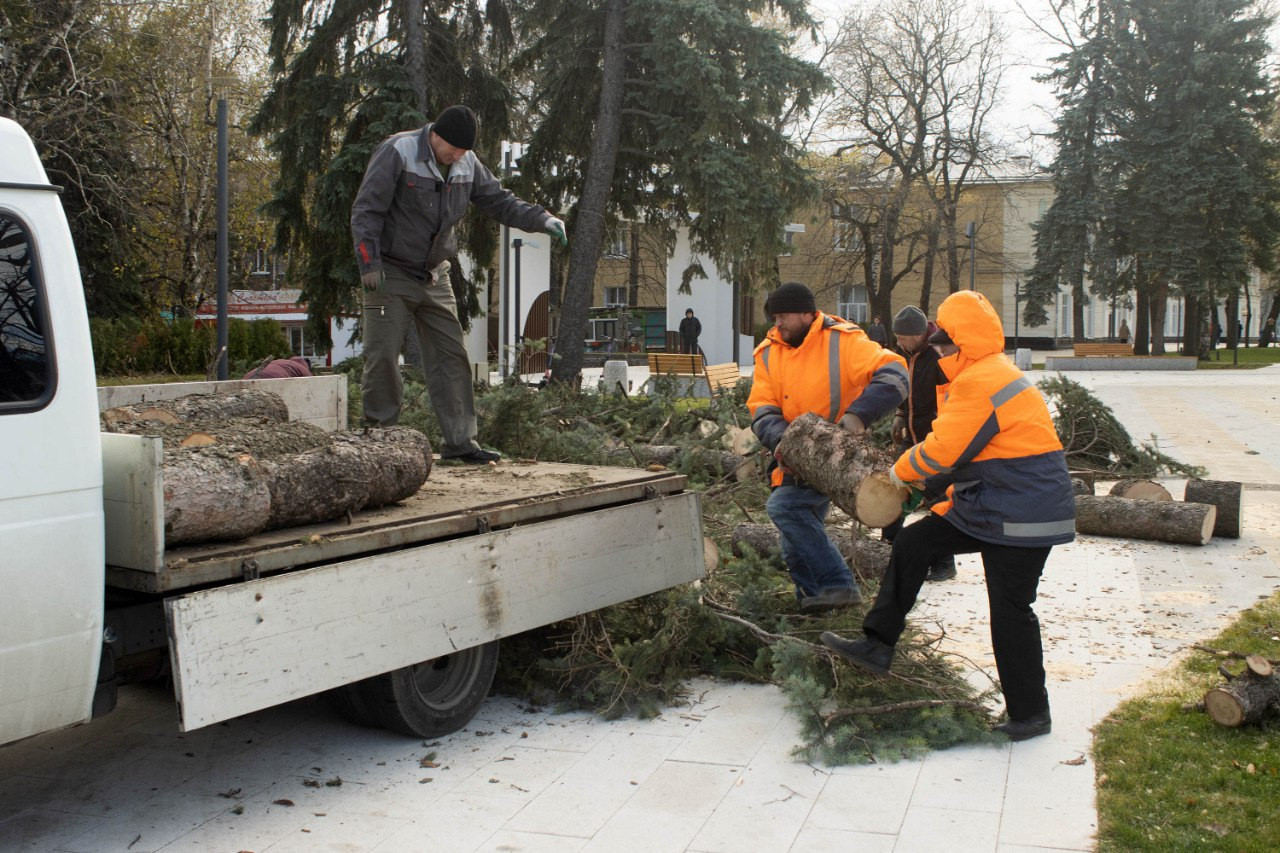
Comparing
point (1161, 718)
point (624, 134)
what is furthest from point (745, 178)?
point (1161, 718)

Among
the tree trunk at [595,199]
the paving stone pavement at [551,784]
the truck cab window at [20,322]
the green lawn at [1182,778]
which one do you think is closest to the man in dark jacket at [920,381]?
the paving stone pavement at [551,784]

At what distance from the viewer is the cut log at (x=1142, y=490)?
9.41 m

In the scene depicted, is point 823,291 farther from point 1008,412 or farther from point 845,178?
point 1008,412

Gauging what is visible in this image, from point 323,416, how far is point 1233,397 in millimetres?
21335

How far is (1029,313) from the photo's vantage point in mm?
41406

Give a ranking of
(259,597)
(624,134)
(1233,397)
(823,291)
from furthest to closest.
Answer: (823,291)
(1233,397)
(624,134)
(259,597)

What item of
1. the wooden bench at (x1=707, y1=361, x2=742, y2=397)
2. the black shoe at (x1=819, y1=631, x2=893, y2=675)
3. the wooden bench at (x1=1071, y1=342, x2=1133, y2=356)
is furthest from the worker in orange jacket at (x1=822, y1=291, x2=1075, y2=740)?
the wooden bench at (x1=1071, y1=342, x2=1133, y2=356)

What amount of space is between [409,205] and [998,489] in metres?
3.26

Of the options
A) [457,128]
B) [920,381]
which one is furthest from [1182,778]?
[457,128]

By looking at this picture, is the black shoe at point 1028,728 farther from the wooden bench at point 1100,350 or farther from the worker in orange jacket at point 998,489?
the wooden bench at point 1100,350

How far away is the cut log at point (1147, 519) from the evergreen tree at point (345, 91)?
1024 centimetres

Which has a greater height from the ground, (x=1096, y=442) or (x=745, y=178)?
(x=745, y=178)

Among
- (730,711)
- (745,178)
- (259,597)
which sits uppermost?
(745,178)

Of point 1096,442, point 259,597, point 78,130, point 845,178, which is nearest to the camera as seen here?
point 259,597
